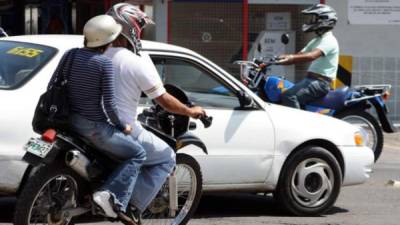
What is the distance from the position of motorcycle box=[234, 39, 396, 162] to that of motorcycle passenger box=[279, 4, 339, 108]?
0.45 feet

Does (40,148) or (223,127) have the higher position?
(40,148)

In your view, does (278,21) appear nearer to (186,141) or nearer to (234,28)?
(234,28)

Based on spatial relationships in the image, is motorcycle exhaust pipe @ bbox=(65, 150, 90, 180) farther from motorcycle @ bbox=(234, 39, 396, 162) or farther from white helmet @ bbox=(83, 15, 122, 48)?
motorcycle @ bbox=(234, 39, 396, 162)

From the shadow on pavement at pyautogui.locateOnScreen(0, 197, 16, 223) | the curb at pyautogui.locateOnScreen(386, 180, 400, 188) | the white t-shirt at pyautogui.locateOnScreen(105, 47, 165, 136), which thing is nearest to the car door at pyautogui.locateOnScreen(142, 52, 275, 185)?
the white t-shirt at pyautogui.locateOnScreen(105, 47, 165, 136)

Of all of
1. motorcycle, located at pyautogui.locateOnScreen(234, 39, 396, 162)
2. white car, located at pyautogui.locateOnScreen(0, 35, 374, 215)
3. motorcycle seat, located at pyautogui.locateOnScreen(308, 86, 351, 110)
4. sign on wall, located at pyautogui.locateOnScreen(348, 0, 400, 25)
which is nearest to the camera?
white car, located at pyautogui.locateOnScreen(0, 35, 374, 215)

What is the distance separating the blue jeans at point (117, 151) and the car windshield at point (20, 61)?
1.18 metres

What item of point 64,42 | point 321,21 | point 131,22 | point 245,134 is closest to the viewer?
point 131,22

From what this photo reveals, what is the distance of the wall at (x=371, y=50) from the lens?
1564 cm

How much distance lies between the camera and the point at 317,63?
1060 centimetres

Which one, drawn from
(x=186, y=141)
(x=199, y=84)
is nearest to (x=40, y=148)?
(x=186, y=141)

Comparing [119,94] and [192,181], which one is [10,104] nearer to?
[119,94]

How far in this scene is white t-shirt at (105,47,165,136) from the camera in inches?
244

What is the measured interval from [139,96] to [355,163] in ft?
9.34

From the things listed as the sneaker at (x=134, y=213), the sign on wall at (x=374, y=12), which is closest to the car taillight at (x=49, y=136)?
the sneaker at (x=134, y=213)
